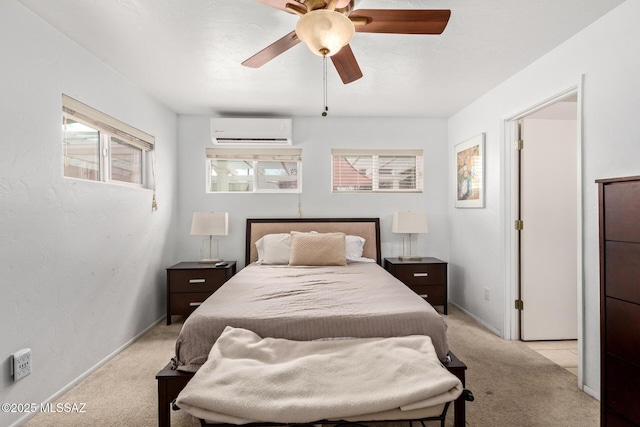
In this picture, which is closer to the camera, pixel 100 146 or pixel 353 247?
pixel 100 146

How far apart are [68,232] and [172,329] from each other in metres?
1.60

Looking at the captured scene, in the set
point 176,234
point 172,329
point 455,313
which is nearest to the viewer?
point 172,329

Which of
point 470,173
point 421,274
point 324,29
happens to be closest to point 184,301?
point 421,274

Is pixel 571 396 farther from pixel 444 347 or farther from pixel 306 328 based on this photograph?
pixel 306 328

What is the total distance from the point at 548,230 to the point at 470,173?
985 millimetres

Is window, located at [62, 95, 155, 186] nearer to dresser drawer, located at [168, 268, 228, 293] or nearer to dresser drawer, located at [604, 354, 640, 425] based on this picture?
dresser drawer, located at [168, 268, 228, 293]

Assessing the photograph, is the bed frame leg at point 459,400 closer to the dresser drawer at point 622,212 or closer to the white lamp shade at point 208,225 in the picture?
the dresser drawer at point 622,212

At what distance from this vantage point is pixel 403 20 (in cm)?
158

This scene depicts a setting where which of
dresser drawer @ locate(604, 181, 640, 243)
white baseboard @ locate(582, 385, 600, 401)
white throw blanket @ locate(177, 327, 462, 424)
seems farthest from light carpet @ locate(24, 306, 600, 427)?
dresser drawer @ locate(604, 181, 640, 243)

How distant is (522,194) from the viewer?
307 cm

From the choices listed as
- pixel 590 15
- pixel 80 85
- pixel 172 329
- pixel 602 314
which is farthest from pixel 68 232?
pixel 590 15

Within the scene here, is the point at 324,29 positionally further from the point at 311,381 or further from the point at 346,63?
the point at 311,381

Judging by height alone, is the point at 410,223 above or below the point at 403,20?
below

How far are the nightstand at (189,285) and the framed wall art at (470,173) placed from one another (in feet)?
9.45
